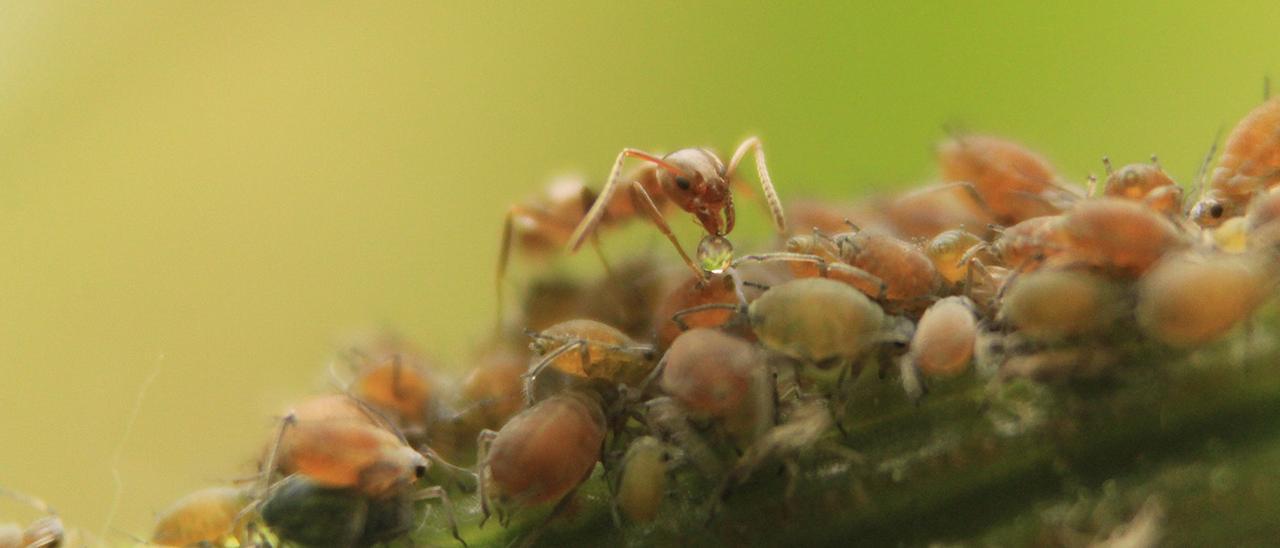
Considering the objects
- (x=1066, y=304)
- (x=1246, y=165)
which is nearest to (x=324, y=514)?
(x=1066, y=304)

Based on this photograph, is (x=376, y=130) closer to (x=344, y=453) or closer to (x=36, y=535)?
(x=36, y=535)

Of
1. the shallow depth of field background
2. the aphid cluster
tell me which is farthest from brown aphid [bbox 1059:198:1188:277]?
the shallow depth of field background

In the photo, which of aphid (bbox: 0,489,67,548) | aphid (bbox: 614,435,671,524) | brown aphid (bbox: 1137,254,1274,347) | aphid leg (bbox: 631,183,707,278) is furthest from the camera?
aphid leg (bbox: 631,183,707,278)

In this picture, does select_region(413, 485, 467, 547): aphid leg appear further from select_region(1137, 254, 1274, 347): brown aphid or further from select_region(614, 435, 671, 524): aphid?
select_region(1137, 254, 1274, 347): brown aphid

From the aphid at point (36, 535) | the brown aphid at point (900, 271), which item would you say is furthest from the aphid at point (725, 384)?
the aphid at point (36, 535)

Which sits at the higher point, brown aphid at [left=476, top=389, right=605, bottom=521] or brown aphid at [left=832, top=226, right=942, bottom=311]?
brown aphid at [left=832, top=226, right=942, bottom=311]

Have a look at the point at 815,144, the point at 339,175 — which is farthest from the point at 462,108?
the point at 815,144
